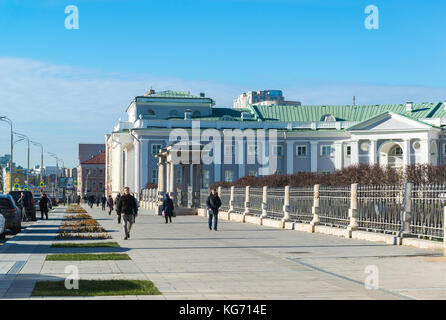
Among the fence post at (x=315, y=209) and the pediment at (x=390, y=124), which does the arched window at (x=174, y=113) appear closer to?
the pediment at (x=390, y=124)

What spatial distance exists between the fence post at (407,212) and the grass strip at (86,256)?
770 centimetres

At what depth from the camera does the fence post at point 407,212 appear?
2059 cm

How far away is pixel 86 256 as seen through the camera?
17.8 m

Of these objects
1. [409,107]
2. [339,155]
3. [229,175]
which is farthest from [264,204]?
[409,107]

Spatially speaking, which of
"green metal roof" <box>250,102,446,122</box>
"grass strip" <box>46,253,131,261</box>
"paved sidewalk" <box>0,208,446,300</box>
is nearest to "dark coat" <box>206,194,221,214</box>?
"paved sidewalk" <box>0,208,446,300</box>

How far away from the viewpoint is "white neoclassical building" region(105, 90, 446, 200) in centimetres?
9381

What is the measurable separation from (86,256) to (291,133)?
8555 centimetres

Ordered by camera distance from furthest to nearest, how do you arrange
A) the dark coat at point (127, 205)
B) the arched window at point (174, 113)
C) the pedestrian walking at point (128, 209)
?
the arched window at point (174, 113) < the dark coat at point (127, 205) < the pedestrian walking at point (128, 209)

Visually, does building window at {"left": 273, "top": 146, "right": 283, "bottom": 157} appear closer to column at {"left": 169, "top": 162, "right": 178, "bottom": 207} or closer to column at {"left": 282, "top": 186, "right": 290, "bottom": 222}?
column at {"left": 169, "top": 162, "right": 178, "bottom": 207}

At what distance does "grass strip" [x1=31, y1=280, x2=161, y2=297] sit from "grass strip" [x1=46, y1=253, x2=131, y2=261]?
4.51 meters

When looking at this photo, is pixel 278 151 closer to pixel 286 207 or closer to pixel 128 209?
pixel 286 207

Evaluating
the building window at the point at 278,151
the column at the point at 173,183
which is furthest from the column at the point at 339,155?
the column at the point at 173,183
